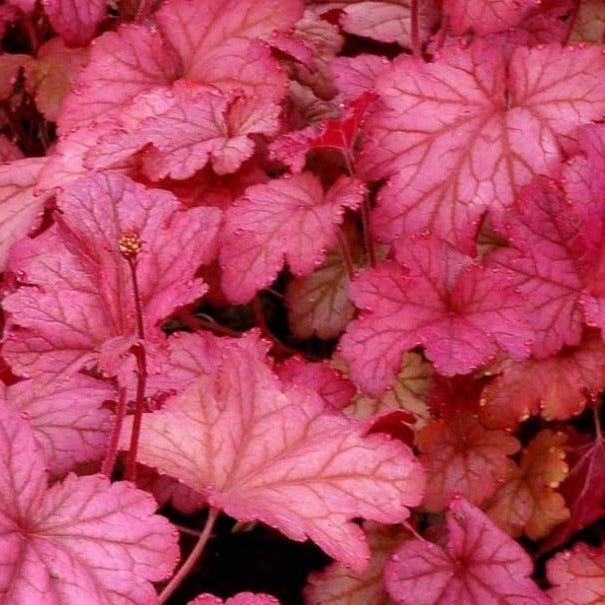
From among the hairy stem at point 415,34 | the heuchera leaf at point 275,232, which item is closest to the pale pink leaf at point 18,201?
the heuchera leaf at point 275,232

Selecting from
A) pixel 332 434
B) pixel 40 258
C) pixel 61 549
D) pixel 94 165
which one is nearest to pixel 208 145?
pixel 94 165

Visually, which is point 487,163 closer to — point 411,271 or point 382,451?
point 411,271

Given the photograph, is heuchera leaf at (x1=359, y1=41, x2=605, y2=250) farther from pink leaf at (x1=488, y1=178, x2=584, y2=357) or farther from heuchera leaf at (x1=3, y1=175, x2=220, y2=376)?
heuchera leaf at (x1=3, y1=175, x2=220, y2=376)

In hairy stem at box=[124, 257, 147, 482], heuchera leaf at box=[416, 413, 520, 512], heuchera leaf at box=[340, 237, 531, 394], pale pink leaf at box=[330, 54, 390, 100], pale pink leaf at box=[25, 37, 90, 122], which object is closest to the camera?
hairy stem at box=[124, 257, 147, 482]

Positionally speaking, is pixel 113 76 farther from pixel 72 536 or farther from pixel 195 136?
pixel 72 536

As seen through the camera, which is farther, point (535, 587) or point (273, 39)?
point (273, 39)

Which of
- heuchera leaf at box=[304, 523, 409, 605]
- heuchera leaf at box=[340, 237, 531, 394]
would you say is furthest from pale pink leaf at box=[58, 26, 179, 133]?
heuchera leaf at box=[304, 523, 409, 605]
